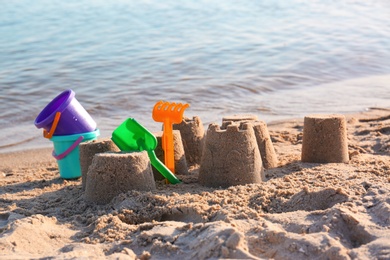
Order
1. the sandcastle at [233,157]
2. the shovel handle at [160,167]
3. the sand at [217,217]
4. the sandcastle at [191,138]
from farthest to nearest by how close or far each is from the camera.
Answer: the sandcastle at [191,138]
the shovel handle at [160,167]
the sandcastle at [233,157]
the sand at [217,217]

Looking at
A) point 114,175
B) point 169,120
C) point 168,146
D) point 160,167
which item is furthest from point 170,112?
point 114,175

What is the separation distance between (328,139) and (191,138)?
0.96 m

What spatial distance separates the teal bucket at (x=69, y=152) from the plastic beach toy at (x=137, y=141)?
0.52 meters

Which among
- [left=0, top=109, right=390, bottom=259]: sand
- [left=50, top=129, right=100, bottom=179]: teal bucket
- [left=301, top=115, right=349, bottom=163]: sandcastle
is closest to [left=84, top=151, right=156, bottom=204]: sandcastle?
[left=0, top=109, right=390, bottom=259]: sand

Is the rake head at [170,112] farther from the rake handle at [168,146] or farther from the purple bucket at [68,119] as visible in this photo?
the purple bucket at [68,119]

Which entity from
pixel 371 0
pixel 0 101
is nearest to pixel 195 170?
pixel 0 101

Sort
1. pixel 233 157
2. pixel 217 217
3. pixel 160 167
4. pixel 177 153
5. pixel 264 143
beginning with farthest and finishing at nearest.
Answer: pixel 264 143 < pixel 177 153 < pixel 160 167 < pixel 233 157 < pixel 217 217

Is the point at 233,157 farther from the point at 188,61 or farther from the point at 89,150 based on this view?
the point at 188,61

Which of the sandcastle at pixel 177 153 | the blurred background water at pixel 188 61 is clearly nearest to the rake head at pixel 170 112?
the sandcastle at pixel 177 153

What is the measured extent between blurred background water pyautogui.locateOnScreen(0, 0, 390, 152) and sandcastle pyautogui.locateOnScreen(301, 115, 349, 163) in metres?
2.05

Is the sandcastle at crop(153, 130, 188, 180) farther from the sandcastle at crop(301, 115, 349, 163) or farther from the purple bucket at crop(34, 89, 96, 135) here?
the sandcastle at crop(301, 115, 349, 163)

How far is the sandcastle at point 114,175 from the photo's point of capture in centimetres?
366

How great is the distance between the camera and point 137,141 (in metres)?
4.03

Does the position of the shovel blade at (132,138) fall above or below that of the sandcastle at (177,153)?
above
